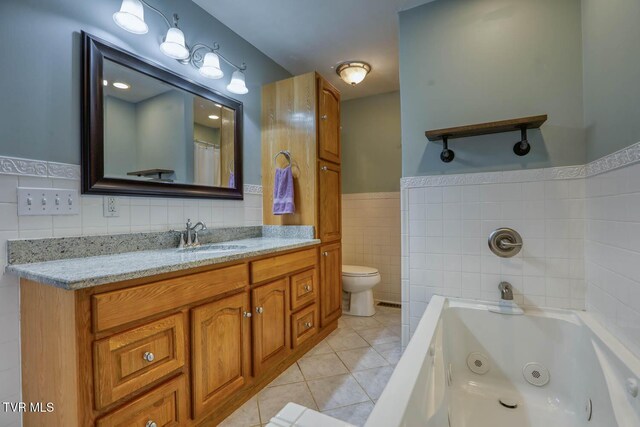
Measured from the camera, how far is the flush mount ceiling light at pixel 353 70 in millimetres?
2669

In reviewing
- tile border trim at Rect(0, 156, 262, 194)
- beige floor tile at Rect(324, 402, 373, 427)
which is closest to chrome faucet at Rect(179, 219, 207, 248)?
tile border trim at Rect(0, 156, 262, 194)

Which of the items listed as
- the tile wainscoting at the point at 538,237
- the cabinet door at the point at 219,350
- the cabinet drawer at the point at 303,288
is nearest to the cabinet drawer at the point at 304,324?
the cabinet drawer at the point at 303,288

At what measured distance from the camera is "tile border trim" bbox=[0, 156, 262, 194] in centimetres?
115

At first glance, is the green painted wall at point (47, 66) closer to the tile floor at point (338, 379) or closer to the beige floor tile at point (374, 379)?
the tile floor at point (338, 379)

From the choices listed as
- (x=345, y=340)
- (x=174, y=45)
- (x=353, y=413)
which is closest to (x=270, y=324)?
(x=353, y=413)

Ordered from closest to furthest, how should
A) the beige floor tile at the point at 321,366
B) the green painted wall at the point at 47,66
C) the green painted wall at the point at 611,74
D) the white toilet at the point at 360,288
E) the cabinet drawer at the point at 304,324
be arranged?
the green painted wall at the point at 611,74 < the green painted wall at the point at 47,66 < the beige floor tile at the point at 321,366 < the cabinet drawer at the point at 304,324 < the white toilet at the point at 360,288

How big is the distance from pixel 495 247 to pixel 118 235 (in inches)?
77.9

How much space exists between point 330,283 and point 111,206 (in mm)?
1599

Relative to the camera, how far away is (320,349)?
85.6 inches

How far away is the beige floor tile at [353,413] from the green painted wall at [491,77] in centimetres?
137

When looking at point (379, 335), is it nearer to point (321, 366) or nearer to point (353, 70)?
point (321, 366)

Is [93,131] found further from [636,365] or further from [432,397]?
[636,365]

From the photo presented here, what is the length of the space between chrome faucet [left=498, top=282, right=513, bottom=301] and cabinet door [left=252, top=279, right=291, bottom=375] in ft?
4.04

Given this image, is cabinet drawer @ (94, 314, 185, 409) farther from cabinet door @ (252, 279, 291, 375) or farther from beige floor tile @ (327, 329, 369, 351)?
beige floor tile @ (327, 329, 369, 351)
